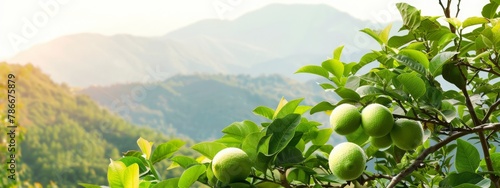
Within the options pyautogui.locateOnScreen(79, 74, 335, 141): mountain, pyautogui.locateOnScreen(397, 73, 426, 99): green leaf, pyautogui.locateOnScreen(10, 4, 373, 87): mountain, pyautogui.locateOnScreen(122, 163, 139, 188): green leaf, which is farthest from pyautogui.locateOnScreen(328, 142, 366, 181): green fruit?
pyautogui.locateOnScreen(10, 4, 373, 87): mountain

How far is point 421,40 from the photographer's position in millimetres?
852

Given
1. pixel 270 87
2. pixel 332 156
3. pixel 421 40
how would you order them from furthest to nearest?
pixel 270 87 < pixel 421 40 < pixel 332 156

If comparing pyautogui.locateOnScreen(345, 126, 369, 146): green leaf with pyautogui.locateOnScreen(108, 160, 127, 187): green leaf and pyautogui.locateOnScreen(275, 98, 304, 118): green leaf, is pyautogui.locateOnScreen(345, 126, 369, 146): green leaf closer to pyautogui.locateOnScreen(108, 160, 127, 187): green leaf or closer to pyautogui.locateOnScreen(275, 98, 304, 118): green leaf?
pyautogui.locateOnScreen(275, 98, 304, 118): green leaf

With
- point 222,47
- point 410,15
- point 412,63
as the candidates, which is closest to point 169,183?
point 412,63

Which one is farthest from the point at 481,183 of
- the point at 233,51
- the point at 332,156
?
the point at 233,51

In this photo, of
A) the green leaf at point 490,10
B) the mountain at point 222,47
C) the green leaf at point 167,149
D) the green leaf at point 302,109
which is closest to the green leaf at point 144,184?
the green leaf at point 167,149

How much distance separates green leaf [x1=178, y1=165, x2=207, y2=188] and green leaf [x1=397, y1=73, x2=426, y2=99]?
0.26m

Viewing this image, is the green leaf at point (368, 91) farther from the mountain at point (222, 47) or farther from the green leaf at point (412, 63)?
the mountain at point (222, 47)

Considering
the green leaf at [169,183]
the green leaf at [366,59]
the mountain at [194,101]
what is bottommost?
the mountain at [194,101]

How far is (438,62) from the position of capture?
0.68 meters

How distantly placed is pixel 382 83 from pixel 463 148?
15cm

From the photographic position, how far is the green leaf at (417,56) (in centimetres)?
69

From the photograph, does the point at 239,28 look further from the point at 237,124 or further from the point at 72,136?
the point at 237,124

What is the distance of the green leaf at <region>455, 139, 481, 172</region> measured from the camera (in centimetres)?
73
